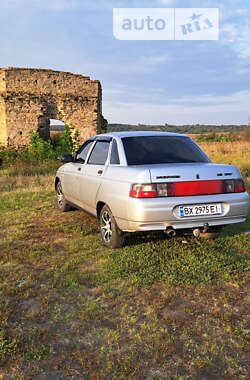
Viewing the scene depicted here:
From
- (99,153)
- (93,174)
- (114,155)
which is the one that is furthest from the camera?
(99,153)

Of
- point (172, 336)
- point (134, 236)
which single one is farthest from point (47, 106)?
point (172, 336)

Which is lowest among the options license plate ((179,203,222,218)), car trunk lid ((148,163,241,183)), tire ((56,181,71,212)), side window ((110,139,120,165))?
tire ((56,181,71,212))

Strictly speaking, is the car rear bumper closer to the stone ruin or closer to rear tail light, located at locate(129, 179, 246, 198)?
rear tail light, located at locate(129, 179, 246, 198)

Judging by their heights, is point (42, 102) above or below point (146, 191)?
above

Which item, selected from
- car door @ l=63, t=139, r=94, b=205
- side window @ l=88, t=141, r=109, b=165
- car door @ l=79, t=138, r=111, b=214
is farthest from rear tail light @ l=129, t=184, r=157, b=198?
car door @ l=63, t=139, r=94, b=205

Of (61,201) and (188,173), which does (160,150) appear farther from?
(61,201)

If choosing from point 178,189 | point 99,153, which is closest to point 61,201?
point 99,153

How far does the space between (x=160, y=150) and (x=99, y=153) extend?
113 centimetres

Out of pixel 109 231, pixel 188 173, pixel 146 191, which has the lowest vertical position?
pixel 109 231

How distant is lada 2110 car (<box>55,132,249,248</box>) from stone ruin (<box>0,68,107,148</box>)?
16010 millimetres

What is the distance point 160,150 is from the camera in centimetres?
477

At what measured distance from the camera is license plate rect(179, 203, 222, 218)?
400 cm

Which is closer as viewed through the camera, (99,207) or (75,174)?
(99,207)

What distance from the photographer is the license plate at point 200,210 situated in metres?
4.00
